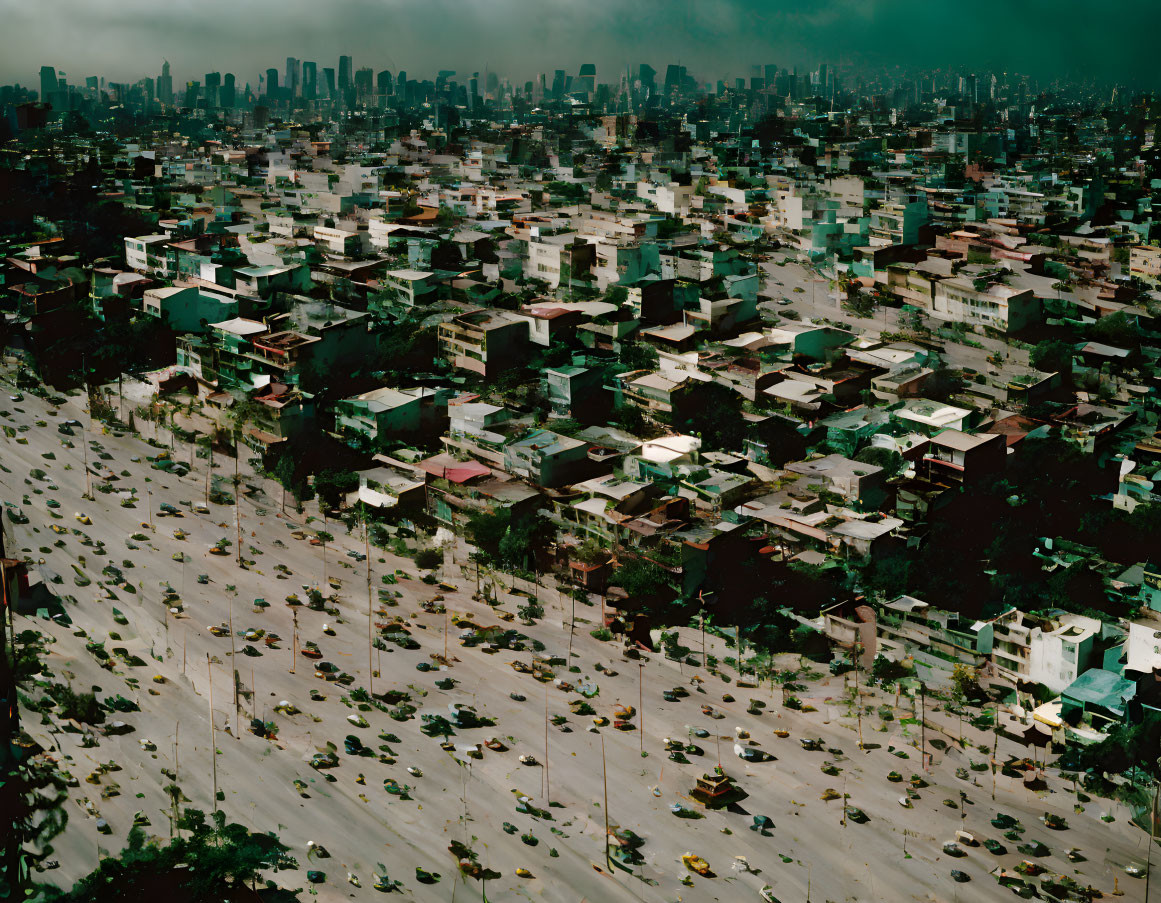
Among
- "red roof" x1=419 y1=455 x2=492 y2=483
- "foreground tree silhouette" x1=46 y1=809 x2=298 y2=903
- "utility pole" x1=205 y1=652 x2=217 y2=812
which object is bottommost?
"utility pole" x1=205 y1=652 x2=217 y2=812

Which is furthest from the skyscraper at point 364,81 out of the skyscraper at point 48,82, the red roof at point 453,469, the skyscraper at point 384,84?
the red roof at point 453,469

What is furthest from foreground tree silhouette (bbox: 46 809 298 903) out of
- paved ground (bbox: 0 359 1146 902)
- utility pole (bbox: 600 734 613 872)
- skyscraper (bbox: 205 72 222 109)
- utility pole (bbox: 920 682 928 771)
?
skyscraper (bbox: 205 72 222 109)

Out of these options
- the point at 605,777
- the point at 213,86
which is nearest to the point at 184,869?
the point at 605,777

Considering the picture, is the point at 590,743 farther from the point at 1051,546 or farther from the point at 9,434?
the point at 9,434

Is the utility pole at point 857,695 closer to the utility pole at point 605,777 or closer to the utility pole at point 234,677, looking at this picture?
the utility pole at point 605,777

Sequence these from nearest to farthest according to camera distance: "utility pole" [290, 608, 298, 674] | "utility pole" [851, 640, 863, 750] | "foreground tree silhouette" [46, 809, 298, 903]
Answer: "foreground tree silhouette" [46, 809, 298, 903]
"utility pole" [851, 640, 863, 750]
"utility pole" [290, 608, 298, 674]

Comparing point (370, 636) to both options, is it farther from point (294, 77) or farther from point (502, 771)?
point (294, 77)

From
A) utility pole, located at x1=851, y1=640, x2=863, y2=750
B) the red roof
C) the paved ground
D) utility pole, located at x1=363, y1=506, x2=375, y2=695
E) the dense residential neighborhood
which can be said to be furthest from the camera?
the red roof

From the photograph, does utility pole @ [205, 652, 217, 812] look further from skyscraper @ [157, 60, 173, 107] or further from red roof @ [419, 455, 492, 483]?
skyscraper @ [157, 60, 173, 107]
